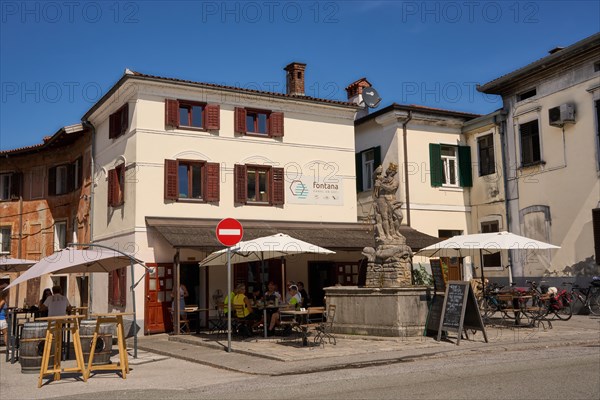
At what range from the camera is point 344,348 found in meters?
12.3

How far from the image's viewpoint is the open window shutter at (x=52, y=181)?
1131 inches

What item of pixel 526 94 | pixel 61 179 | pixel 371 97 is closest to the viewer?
pixel 526 94

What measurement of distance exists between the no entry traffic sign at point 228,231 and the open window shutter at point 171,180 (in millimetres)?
7718

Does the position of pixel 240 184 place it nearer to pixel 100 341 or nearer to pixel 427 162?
pixel 427 162

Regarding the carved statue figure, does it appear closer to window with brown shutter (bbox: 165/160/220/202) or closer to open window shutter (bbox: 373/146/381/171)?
window with brown shutter (bbox: 165/160/220/202)

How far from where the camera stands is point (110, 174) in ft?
69.4

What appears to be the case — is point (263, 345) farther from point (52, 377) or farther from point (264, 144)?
point (264, 144)

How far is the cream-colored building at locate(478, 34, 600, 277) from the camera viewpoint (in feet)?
65.4

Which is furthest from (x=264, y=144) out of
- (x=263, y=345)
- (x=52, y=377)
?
(x=52, y=377)

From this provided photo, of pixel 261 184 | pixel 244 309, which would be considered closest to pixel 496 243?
pixel 244 309

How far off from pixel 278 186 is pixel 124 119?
5541 mm

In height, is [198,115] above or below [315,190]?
above

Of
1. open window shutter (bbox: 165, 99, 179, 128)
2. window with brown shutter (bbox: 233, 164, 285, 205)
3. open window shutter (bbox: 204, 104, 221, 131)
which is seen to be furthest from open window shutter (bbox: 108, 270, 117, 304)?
open window shutter (bbox: 204, 104, 221, 131)

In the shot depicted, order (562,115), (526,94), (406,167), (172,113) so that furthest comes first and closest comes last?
→ (406,167) → (526,94) → (562,115) → (172,113)
